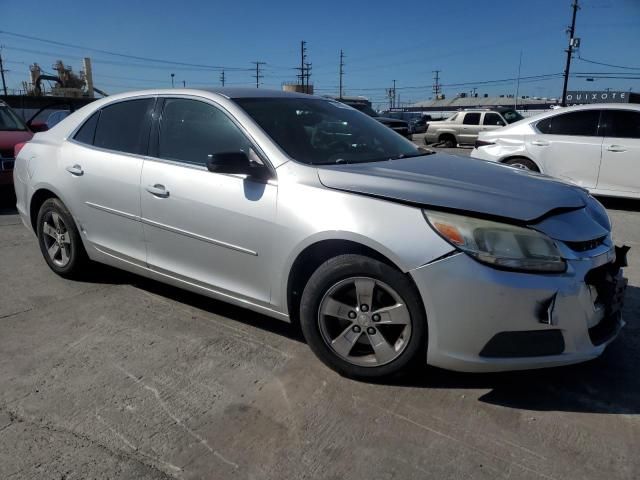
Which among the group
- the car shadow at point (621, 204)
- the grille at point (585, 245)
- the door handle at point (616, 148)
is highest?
the door handle at point (616, 148)

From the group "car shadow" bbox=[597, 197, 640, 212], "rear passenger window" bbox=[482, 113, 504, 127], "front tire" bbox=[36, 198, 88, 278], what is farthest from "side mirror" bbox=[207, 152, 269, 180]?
"rear passenger window" bbox=[482, 113, 504, 127]

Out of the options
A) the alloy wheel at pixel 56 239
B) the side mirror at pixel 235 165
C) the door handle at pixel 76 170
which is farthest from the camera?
the alloy wheel at pixel 56 239

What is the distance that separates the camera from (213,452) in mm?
2359

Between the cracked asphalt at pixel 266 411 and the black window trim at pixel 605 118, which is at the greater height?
the black window trim at pixel 605 118

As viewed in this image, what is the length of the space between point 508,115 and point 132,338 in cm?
1986

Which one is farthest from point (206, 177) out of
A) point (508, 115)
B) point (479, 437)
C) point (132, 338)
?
point (508, 115)

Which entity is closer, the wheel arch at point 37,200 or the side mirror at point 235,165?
the side mirror at point 235,165

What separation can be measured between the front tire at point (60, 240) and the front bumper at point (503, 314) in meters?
2.97

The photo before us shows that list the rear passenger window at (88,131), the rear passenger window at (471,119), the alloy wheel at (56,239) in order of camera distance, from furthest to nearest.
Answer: the rear passenger window at (471,119), the alloy wheel at (56,239), the rear passenger window at (88,131)

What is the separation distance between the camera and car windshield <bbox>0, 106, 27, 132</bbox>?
8.97 meters

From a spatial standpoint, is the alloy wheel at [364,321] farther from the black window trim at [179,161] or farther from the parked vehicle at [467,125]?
the parked vehicle at [467,125]

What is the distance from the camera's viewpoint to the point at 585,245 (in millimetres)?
2680

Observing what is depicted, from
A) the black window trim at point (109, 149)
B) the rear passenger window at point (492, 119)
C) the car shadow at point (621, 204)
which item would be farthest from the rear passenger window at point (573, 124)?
the rear passenger window at point (492, 119)

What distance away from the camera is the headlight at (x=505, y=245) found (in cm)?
250
